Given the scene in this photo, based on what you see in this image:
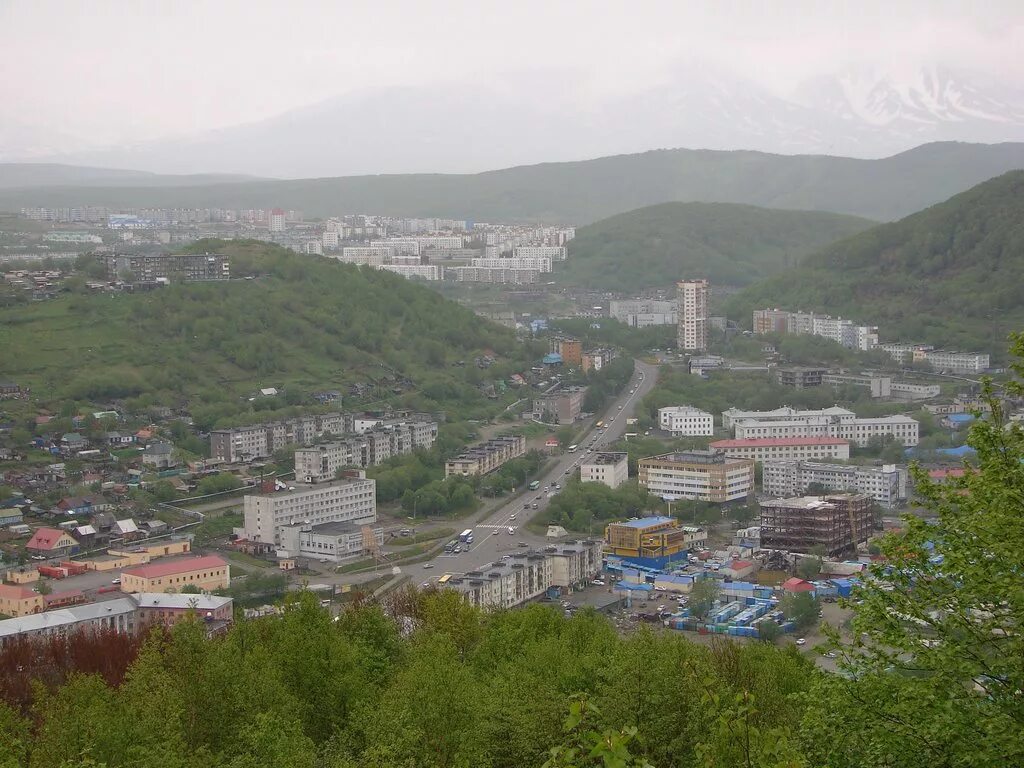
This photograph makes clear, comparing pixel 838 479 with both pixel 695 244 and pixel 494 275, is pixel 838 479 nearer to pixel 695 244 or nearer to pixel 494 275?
pixel 494 275

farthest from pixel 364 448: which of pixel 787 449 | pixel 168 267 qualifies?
pixel 168 267

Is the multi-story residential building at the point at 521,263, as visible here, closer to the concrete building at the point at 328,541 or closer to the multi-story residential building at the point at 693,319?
the multi-story residential building at the point at 693,319

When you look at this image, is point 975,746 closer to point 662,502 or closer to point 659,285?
point 662,502

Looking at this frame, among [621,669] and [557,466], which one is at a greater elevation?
[621,669]

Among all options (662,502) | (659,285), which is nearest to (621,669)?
(662,502)

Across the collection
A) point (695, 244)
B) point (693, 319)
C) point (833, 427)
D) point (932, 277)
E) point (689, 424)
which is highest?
point (932, 277)

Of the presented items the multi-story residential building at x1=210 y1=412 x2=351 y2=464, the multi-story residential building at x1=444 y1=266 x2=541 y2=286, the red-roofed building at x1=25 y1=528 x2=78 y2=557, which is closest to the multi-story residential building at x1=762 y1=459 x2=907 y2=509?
the multi-story residential building at x1=210 y1=412 x2=351 y2=464
